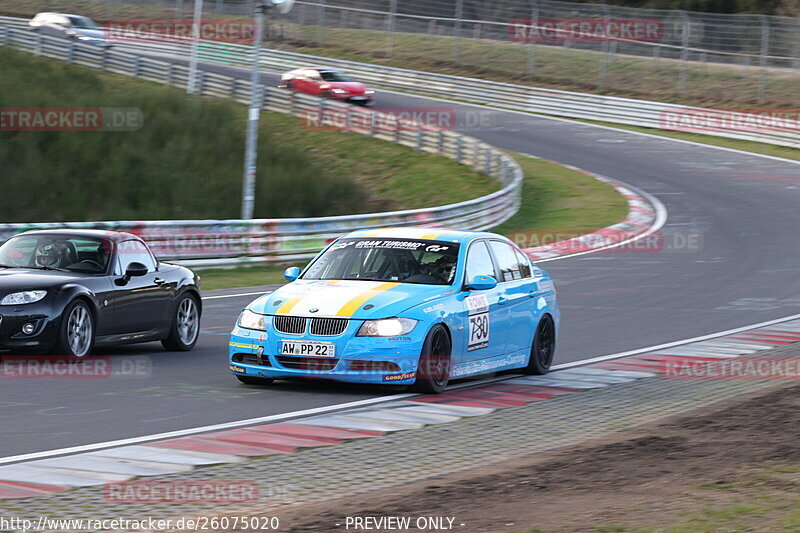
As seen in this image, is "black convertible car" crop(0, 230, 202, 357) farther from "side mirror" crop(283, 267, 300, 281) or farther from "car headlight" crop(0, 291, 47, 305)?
"side mirror" crop(283, 267, 300, 281)

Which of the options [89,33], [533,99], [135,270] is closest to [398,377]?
[135,270]

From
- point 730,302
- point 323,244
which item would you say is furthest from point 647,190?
point 730,302

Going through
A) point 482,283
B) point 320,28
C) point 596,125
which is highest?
point 320,28

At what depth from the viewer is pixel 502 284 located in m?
11.9

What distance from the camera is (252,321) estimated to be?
1073cm

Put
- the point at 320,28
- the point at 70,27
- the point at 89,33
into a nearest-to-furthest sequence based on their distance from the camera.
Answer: the point at 70,27 → the point at 89,33 → the point at 320,28

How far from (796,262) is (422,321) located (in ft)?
50.1

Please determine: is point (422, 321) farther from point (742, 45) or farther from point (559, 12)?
point (559, 12)

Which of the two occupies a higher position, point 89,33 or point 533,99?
point 89,33

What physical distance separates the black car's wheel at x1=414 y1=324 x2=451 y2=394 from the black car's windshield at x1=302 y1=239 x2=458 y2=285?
0.69 m

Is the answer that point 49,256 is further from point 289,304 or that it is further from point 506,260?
point 506,260

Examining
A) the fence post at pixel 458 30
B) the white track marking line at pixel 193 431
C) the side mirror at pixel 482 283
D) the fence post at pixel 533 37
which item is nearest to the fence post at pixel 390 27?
the fence post at pixel 458 30

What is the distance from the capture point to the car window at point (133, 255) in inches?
511

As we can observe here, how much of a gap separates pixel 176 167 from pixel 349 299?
2325 cm
